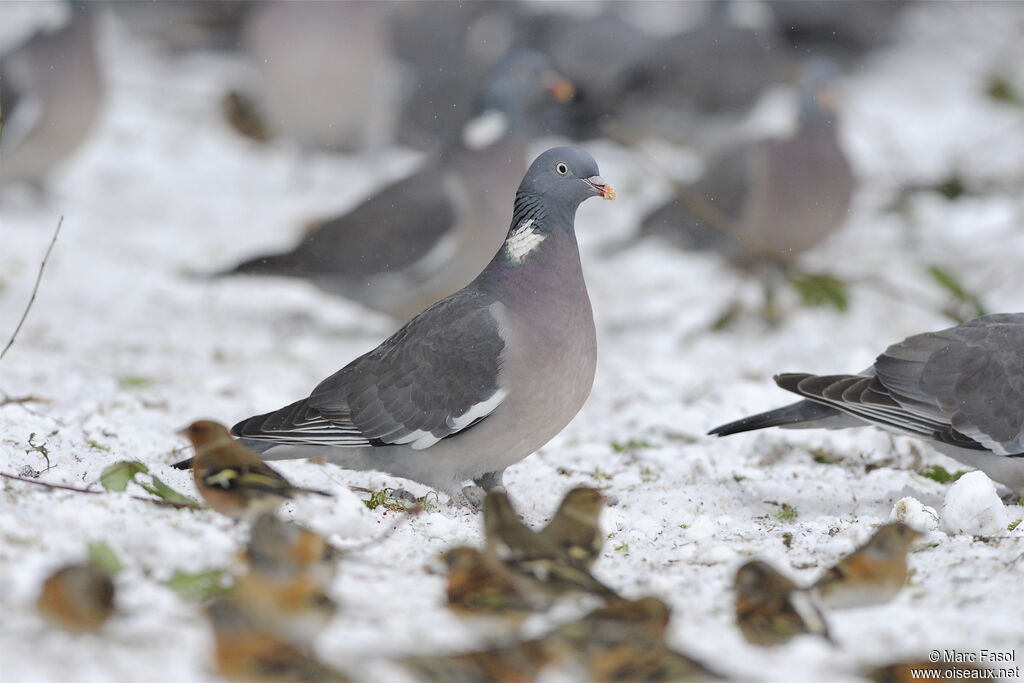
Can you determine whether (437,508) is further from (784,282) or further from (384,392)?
(784,282)

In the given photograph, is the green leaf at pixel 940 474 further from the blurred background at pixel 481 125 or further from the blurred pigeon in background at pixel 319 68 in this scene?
the blurred pigeon in background at pixel 319 68

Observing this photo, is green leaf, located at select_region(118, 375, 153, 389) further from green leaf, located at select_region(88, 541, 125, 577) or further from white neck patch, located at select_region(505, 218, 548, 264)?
green leaf, located at select_region(88, 541, 125, 577)

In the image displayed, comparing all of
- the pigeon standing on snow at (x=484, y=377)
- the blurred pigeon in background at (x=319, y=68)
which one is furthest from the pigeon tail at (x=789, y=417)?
the blurred pigeon in background at (x=319, y=68)

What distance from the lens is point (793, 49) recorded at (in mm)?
11180

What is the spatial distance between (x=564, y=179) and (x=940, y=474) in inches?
64.2

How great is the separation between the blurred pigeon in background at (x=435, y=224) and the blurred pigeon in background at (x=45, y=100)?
202 cm

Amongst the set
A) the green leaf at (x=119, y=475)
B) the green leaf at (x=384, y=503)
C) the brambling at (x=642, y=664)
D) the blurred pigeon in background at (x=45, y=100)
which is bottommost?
the brambling at (x=642, y=664)

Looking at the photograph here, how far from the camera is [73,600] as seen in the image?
2.46 meters

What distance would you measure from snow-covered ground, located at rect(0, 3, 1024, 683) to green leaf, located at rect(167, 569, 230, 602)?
0.02 m

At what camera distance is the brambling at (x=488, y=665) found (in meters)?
2.44

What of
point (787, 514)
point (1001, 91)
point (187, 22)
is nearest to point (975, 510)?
point (787, 514)

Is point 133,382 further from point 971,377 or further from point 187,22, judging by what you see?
point 187,22

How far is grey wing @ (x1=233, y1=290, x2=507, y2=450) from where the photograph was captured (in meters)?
3.79

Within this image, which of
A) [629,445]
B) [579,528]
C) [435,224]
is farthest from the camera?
[435,224]
